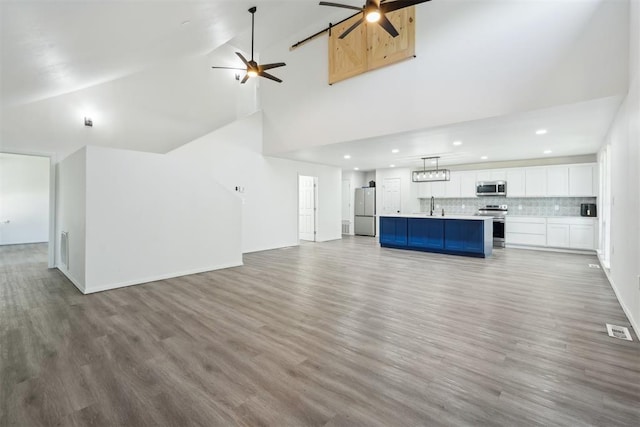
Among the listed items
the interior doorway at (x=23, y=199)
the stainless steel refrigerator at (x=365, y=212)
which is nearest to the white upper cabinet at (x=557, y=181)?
the stainless steel refrigerator at (x=365, y=212)

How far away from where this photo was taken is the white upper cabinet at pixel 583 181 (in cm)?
709

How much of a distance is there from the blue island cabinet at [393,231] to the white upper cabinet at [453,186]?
8.46 feet

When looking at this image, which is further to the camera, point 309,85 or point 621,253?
point 309,85

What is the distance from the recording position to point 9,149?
531 cm

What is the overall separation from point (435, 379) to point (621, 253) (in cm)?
344

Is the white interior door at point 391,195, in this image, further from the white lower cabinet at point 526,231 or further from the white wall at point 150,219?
the white wall at point 150,219

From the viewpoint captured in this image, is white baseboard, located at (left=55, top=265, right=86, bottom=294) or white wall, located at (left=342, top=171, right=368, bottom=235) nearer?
white baseboard, located at (left=55, top=265, right=86, bottom=294)

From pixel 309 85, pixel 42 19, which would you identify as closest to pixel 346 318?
pixel 42 19

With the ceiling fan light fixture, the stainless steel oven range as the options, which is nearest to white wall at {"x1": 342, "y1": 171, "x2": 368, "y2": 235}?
the stainless steel oven range

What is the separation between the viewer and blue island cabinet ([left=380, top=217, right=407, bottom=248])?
7910 millimetres

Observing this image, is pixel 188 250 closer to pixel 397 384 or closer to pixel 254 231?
pixel 254 231

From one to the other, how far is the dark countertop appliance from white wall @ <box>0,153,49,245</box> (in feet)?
48.5

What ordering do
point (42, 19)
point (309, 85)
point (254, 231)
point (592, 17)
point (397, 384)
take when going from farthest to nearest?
point (254, 231) < point (309, 85) < point (592, 17) < point (42, 19) < point (397, 384)

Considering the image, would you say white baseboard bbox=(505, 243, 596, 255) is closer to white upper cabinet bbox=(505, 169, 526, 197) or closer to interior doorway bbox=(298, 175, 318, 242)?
white upper cabinet bbox=(505, 169, 526, 197)
